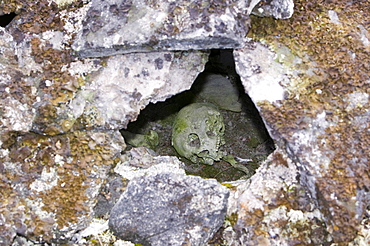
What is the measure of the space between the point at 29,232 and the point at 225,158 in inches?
107

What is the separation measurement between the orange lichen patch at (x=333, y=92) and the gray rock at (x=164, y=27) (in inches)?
12.7

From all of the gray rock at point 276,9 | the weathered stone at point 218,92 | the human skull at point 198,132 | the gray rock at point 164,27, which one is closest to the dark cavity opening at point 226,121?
the weathered stone at point 218,92

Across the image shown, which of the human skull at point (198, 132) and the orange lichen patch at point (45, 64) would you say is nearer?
the orange lichen patch at point (45, 64)

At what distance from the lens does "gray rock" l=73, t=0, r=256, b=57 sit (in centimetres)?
258

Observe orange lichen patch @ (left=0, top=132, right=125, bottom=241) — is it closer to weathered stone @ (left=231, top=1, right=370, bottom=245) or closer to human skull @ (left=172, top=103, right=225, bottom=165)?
weathered stone @ (left=231, top=1, right=370, bottom=245)

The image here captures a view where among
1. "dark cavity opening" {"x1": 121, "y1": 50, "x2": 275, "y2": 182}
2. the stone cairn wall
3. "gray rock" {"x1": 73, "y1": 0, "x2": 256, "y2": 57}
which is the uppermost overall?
"gray rock" {"x1": 73, "y1": 0, "x2": 256, "y2": 57}

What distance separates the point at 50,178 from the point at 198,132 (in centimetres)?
202

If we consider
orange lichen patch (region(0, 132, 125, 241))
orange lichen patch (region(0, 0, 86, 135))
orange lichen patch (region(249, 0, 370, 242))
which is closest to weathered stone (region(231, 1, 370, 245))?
orange lichen patch (region(249, 0, 370, 242))

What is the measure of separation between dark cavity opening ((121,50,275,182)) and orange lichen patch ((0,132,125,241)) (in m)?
2.09

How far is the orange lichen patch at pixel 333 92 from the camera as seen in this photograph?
2516 mm

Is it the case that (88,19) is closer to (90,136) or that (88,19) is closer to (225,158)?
(90,136)

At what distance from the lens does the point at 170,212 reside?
2.73 metres

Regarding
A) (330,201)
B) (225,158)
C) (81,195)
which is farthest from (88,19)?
(225,158)

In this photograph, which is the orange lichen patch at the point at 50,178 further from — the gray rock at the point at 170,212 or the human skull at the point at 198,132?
the human skull at the point at 198,132
